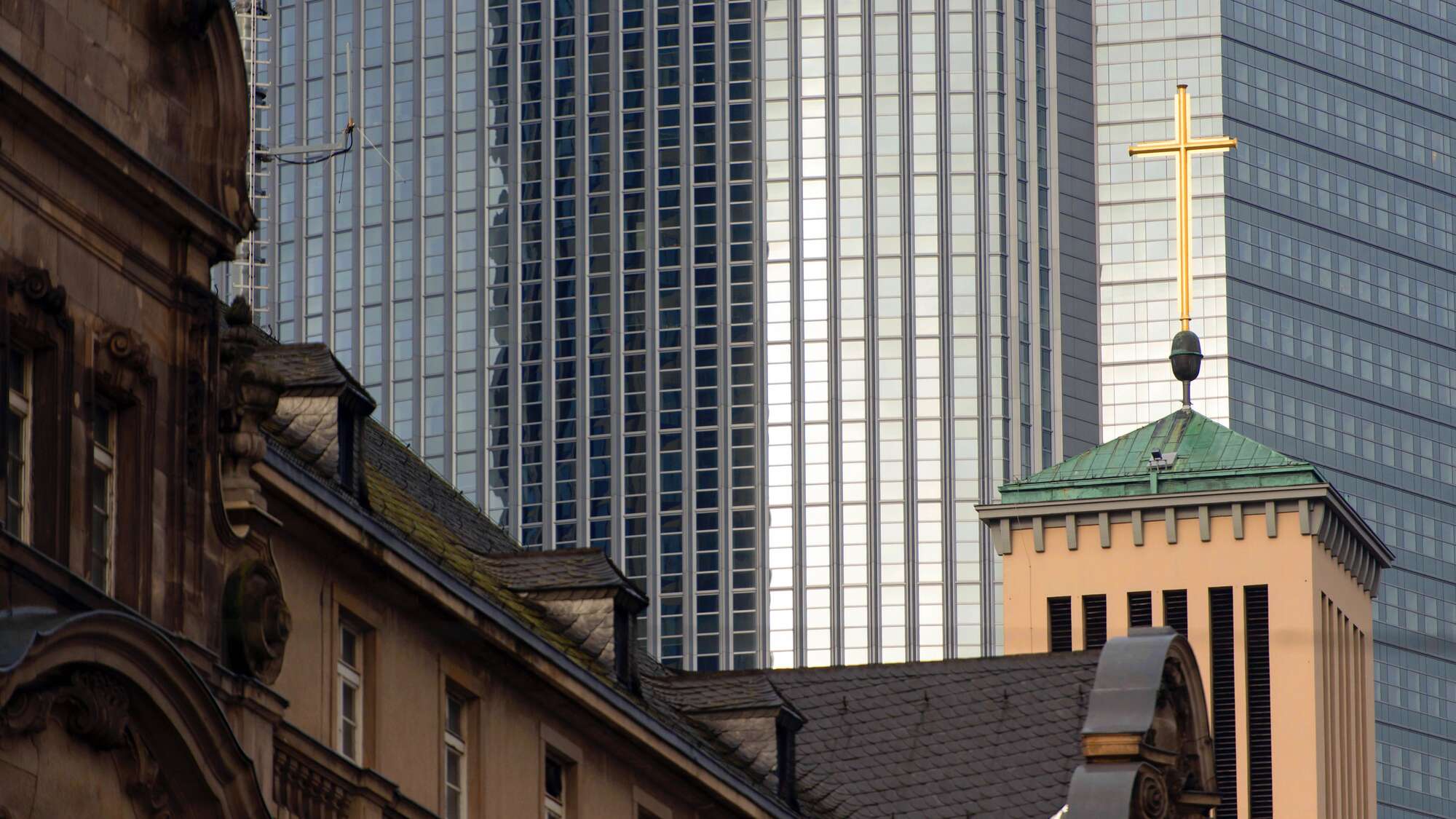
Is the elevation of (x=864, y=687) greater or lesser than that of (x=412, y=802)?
greater

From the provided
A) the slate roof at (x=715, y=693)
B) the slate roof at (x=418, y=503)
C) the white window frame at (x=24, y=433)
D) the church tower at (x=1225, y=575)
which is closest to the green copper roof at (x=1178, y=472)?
the church tower at (x=1225, y=575)

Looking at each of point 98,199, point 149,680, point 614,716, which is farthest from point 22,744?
point 614,716

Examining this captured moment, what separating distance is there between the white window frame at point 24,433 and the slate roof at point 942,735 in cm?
3158

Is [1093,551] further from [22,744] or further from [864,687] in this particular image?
[22,744]

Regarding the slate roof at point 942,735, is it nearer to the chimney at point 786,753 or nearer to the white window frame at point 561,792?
the chimney at point 786,753

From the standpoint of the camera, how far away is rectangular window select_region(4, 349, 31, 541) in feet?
108

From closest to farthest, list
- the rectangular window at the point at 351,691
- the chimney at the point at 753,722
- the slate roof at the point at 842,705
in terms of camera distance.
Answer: the rectangular window at the point at 351,691
the slate roof at the point at 842,705
the chimney at the point at 753,722

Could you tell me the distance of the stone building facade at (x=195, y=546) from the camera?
109 feet

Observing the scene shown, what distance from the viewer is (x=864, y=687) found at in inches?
2908

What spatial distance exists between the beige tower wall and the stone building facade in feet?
289

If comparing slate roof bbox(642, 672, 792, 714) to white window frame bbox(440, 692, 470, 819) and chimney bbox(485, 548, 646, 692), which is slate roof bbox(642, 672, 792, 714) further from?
white window frame bbox(440, 692, 470, 819)

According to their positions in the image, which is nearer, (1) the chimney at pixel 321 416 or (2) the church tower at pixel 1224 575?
(1) the chimney at pixel 321 416

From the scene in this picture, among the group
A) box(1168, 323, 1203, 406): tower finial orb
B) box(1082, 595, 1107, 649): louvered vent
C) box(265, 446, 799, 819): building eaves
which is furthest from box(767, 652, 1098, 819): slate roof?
box(1082, 595, 1107, 649): louvered vent

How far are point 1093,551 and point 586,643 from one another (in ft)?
290
